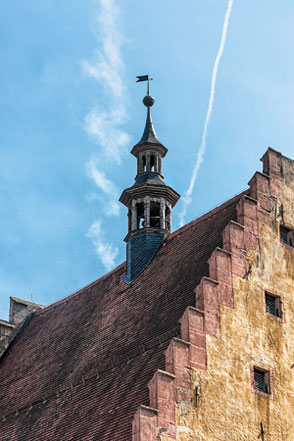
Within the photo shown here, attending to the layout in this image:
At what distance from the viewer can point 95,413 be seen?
2956cm

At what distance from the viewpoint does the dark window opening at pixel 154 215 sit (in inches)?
1597

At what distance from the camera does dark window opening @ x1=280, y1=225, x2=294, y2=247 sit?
109 ft

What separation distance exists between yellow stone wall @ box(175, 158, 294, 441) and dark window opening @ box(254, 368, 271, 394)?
0.61 feet

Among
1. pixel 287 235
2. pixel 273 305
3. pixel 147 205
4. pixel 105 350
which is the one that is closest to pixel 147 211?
pixel 147 205

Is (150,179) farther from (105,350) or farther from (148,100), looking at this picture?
(105,350)

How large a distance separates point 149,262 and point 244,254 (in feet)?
23.6

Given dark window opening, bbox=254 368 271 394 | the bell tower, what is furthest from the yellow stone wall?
the bell tower

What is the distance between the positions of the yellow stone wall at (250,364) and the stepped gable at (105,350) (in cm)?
163

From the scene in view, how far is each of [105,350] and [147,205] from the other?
30.4 feet

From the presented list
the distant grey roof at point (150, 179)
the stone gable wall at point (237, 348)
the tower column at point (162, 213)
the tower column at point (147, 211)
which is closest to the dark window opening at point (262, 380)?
the stone gable wall at point (237, 348)

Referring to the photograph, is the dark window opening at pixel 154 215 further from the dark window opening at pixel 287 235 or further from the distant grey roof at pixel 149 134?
the dark window opening at pixel 287 235

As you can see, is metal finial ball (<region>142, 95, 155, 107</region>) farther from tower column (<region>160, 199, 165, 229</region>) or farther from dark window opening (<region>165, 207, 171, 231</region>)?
dark window opening (<region>165, 207, 171, 231</region>)

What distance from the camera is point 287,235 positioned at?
33594 mm

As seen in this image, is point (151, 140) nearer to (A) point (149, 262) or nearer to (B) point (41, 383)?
(A) point (149, 262)
